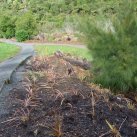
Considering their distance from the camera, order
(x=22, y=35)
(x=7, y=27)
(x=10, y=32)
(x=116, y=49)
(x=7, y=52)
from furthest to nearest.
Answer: (x=10, y=32), (x=7, y=27), (x=22, y=35), (x=7, y=52), (x=116, y=49)

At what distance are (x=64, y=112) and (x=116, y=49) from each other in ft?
13.5

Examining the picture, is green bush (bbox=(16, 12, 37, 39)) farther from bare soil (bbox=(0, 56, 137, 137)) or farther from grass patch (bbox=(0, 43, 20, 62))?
bare soil (bbox=(0, 56, 137, 137))

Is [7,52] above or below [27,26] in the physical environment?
above

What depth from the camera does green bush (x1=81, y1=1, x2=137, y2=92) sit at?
1154 cm

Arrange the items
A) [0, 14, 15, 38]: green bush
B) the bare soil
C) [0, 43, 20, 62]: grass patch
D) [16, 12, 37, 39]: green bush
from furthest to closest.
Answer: [0, 14, 15, 38]: green bush < [16, 12, 37, 39]: green bush < [0, 43, 20, 62]: grass patch < the bare soil

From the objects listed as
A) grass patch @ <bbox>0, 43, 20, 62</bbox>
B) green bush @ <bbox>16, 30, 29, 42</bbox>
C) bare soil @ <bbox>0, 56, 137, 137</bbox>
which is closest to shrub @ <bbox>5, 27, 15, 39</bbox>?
green bush @ <bbox>16, 30, 29, 42</bbox>

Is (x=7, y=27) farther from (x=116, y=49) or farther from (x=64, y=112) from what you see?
(x=64, y=112)

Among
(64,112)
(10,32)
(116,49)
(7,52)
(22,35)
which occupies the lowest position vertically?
(10,32)

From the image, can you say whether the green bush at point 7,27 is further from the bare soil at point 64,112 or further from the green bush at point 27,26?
the bare soil at point 64,112

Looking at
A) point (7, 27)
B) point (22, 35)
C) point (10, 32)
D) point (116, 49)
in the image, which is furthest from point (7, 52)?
point (10, 32)

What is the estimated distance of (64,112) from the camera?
802cm

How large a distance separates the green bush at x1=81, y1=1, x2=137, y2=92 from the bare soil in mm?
872

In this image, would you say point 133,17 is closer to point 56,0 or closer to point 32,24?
point 32,24

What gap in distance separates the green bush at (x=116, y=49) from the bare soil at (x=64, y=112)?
2.86 feet
